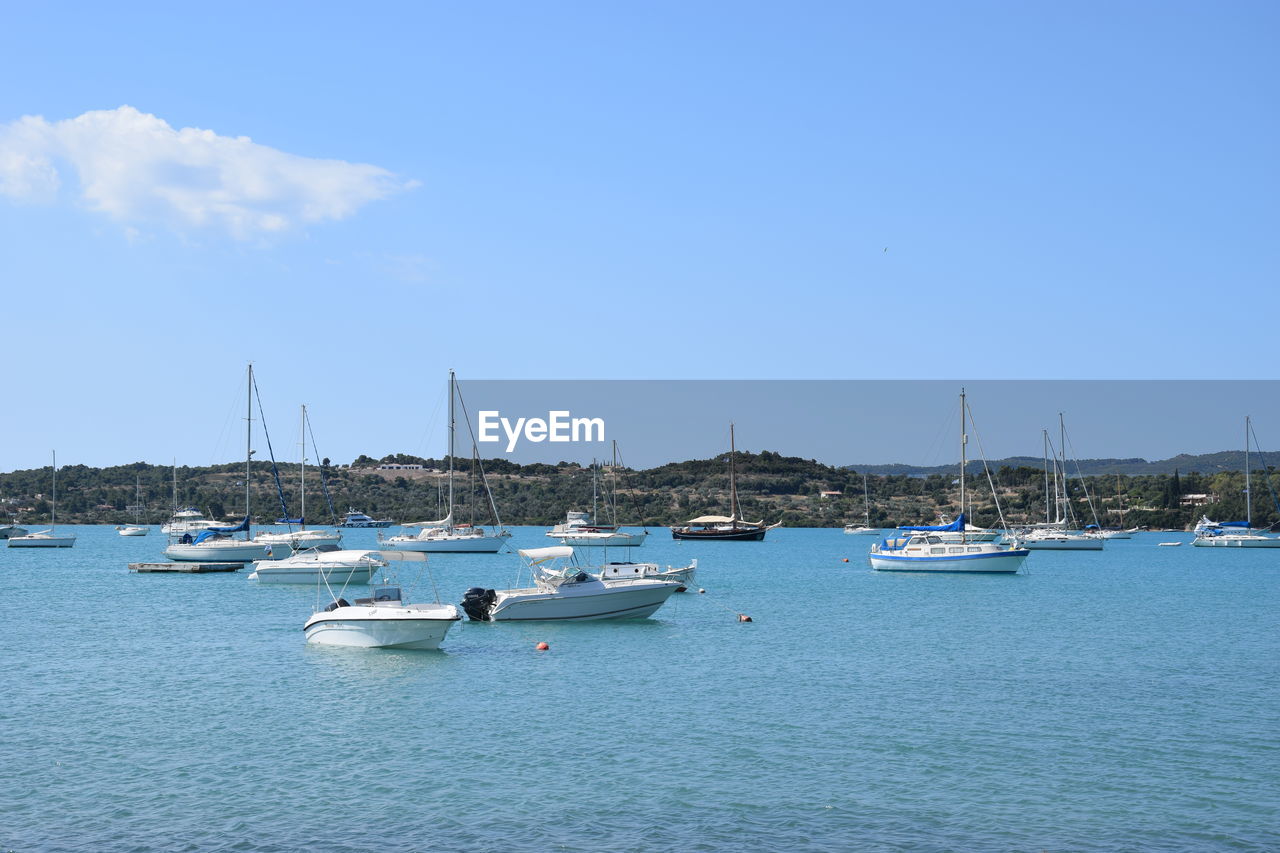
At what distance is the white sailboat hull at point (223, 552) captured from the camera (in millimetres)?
84625

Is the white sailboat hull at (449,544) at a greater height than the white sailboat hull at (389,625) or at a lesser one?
greater

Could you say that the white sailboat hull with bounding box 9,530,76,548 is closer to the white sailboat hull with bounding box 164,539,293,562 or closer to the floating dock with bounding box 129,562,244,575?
the white sailboat hull with bounding box 164,539,293,562

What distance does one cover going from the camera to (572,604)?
43.8 m

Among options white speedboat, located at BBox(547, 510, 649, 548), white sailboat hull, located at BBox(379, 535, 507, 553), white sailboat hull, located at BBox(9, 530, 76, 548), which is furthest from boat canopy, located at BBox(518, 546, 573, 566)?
white sailboat hull, located at BBox(9, 530, 76, 548)

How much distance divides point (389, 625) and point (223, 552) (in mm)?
54306

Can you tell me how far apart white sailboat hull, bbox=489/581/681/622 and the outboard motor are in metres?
0.23

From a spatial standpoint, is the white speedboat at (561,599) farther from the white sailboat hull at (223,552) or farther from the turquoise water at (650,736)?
the white sailboat hull at (223,552)

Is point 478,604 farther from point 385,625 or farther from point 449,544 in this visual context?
point 449,544

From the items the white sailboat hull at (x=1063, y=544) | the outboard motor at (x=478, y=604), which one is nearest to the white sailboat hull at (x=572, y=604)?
the outboard motor at (x=478, y=604)

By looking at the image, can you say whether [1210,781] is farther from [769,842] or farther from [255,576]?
[255,576]

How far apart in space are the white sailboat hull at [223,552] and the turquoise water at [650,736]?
36.6 metres

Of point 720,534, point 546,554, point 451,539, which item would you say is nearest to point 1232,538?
point 720,534

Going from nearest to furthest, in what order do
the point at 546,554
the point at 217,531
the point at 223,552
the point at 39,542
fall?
the point at 546,554, the point at 223,552, the point at 217,531, the point at 39,542

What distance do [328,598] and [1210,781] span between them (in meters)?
45.6
